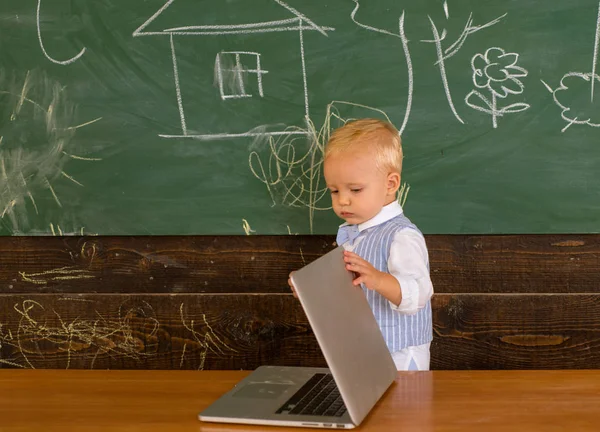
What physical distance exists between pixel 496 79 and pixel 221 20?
0.86m

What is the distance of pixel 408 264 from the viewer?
5.80ft

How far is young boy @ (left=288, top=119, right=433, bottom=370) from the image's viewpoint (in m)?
1.81

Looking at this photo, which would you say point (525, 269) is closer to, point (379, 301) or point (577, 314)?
point (577, 314)

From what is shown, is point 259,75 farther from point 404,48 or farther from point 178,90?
point 404,48

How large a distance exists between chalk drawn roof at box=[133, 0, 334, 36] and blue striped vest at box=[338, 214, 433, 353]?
2.52 ft

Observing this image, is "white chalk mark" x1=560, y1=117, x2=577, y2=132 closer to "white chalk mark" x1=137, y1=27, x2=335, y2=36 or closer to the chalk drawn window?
"white chalk mark" x1=137, y1=27, x2=335, y2=36

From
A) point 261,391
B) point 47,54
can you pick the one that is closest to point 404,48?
point 47,54

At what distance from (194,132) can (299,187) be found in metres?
0.37

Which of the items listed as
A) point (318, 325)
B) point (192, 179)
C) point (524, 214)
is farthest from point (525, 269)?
point (318, 325)

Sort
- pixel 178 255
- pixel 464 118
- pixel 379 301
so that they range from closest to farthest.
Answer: pixel 379 301 → pixel 464 118 → pixel 178 255

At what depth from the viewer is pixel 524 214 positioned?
7.74 ft

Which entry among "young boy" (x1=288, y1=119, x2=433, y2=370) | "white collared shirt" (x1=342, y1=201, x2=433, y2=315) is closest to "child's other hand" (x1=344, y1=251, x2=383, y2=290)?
"white collared shirt" (x1=342, y1=201, x2=433, y2=315)

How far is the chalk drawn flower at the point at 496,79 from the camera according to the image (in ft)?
7.61

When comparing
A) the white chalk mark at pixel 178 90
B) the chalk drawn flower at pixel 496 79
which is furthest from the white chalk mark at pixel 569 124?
the white chalk mark at pixel 178 90
